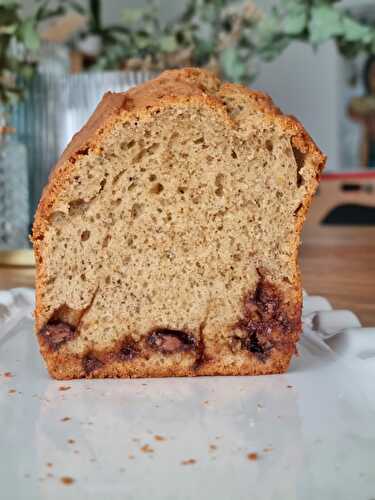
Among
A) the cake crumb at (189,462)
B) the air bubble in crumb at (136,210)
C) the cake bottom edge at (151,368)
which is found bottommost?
the cake bottom edge at (151,368)

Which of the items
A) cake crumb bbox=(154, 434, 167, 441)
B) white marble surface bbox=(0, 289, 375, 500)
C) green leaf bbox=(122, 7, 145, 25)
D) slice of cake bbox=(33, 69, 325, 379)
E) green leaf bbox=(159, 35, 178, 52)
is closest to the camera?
white marble surface bbox=(0, 289, 375, 500)

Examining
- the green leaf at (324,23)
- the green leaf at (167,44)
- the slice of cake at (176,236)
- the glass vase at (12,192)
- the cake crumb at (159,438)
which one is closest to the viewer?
the cake crumb at (159,438)

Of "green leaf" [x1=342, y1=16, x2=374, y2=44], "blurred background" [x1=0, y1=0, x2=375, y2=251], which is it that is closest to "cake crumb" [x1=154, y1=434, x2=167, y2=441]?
"blurred background" [x1=0, y1=0, x2=375, y2=251]

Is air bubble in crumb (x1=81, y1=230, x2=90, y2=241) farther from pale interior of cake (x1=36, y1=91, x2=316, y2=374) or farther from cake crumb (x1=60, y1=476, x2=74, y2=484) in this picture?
cake crumb (x1=60, y1=476, x2=74, y2=484)

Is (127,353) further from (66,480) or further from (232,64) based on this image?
Answer: (232,64)

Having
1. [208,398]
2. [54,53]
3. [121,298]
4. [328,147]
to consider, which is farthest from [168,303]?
[328,147]

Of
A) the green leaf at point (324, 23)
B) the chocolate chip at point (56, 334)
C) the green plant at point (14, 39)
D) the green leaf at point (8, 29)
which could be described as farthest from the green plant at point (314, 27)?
the chocolate chip at point (56, 334)

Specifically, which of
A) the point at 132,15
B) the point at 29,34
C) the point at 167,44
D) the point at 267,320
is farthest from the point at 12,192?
→ the point at 267,320

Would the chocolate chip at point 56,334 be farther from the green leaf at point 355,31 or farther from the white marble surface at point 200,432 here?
the green leaf at point 355,31
